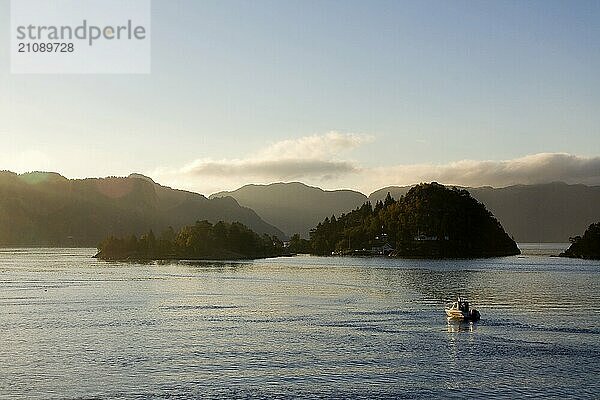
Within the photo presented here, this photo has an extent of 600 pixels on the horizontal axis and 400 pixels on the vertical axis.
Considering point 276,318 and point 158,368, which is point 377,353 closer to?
point 158,368

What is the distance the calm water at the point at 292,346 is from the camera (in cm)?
3938

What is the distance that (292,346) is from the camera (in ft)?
170

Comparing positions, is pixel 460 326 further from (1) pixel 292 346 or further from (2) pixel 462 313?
(1) pixel 292 346

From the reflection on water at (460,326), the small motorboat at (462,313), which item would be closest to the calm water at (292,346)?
the reflection on water at (460,326)

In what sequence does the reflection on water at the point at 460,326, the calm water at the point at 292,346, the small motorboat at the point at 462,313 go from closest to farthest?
the calm water at the point at 292,346 → the reflection on water at the point at 460,326 → the small motorboat at the point at 462,313

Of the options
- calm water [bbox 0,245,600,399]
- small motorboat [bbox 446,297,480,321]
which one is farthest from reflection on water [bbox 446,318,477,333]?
small motorboat [bbox 446,297,480,321]

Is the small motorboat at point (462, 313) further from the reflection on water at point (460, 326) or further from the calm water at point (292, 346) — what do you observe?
the calm water at point (292, 346)

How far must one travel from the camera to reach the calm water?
129ft

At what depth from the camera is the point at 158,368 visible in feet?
144

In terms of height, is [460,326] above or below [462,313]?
below

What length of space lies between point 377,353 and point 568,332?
68.6 ft

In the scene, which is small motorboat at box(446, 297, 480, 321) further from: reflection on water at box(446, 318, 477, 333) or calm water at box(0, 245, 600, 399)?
calm water at box(0, 245, 600, 399)

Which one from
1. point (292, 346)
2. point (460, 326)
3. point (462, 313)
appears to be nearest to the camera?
point (292, 346)

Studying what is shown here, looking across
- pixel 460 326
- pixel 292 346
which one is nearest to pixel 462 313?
pixel 460 326
